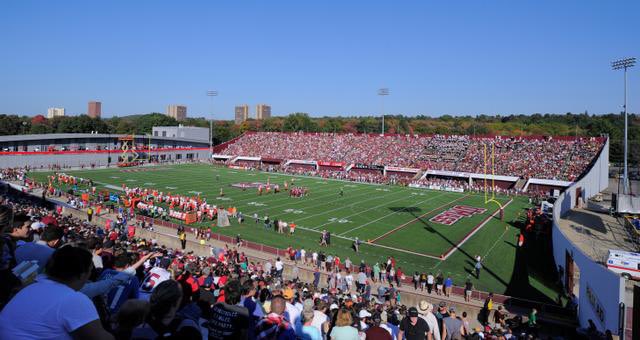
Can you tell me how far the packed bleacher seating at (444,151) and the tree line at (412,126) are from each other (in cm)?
2656

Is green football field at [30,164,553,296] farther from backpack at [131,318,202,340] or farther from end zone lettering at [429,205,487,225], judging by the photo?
backpack at [131,318,202,340]

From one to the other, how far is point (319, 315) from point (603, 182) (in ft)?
152

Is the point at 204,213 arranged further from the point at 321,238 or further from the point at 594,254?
the point at 594,254

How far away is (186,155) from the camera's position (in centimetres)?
7862

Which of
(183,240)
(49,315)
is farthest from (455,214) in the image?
(49,315)

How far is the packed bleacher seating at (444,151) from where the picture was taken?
1939 inches

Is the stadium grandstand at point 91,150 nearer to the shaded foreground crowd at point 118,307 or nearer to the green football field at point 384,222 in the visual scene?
the green football field at point 384,222

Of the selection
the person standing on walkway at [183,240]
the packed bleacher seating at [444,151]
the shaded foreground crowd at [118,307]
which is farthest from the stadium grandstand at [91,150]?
the shaded foreground crowd at [118,307]

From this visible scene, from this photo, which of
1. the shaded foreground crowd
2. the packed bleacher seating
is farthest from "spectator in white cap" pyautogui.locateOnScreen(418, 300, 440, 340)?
the packed bleacher seating

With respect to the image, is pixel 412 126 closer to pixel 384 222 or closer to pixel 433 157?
pixel 433 157

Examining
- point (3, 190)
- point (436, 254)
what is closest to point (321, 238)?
point (436, 254)

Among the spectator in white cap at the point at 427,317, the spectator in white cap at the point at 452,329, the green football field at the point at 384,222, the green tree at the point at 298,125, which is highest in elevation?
the green tree at the point at 298,125

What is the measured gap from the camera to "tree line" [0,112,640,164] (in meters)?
86.7

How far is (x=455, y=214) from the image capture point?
33375 millimetres
